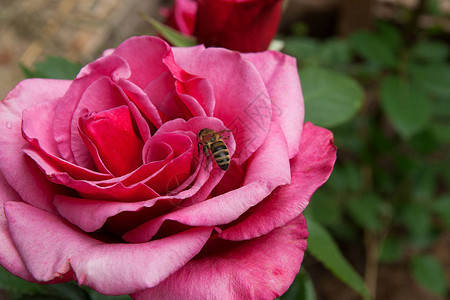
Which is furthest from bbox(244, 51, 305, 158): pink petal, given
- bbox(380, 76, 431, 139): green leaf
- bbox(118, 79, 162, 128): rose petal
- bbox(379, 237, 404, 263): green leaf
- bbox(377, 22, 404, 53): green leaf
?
bbox(379, 237, 404, 263): green leaf

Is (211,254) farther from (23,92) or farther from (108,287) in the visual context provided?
(23,92)

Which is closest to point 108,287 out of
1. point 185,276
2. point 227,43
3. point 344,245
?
point 185,276

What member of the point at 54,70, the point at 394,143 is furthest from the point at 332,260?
the point at 394,143

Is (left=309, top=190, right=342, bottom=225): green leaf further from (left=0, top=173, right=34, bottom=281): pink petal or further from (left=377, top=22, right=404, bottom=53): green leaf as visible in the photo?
(left=0, top=173, right=34, bottom=281): pink petal

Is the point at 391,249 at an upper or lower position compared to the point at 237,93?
lower

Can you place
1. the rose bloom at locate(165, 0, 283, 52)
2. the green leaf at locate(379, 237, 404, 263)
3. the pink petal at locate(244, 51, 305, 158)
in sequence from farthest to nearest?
the green leaf at locate(379, 237, 404, 263)
the rose bloom at locate(165, 0, 283, 52)
the pink petal at locate(244, 51, 305, 158)

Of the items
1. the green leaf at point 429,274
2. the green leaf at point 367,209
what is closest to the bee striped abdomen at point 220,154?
the green leaf at point 367,209

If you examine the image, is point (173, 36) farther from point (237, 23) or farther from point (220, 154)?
point (220, 154)
